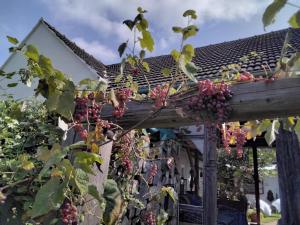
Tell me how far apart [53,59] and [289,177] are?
9.10 meters

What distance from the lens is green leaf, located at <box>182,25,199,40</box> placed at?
140 centimetres

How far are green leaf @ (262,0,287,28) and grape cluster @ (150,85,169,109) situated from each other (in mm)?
662

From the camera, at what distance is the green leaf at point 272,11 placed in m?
1.04

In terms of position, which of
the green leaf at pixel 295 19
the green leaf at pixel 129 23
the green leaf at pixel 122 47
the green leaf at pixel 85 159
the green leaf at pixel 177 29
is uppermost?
the green leaf at pixel 129 23

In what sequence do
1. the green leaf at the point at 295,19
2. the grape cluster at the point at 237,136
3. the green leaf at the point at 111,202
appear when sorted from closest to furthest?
the green leaf at the point at 295,19
the green leaf at the point at 111,202
the grape cluster at the point at 237,136

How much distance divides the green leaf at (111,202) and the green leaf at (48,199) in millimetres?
696

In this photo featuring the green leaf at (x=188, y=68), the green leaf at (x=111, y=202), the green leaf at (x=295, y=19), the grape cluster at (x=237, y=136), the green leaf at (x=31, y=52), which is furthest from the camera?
the grape cluster at (x=237, y=136)

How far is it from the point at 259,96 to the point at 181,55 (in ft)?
1.39

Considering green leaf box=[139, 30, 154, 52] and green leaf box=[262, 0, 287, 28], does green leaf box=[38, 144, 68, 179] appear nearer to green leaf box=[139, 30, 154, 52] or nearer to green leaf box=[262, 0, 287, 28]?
green leaf box=[139, 30, 154, 52]

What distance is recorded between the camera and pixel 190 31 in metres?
1.40

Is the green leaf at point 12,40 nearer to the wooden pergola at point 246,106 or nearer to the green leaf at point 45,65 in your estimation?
the green leaf at point 45,65

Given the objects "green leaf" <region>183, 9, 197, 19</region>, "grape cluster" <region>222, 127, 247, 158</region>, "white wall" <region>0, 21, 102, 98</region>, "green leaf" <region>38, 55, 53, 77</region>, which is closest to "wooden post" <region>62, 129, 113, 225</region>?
"green leaf" <region>38, 55, 53, 77</region>

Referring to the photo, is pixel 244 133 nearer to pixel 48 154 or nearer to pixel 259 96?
pixel 259 96

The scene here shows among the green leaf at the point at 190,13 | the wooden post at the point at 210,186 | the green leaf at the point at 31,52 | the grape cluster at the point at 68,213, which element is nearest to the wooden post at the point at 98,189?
the grape cluster at the point at 68,213
